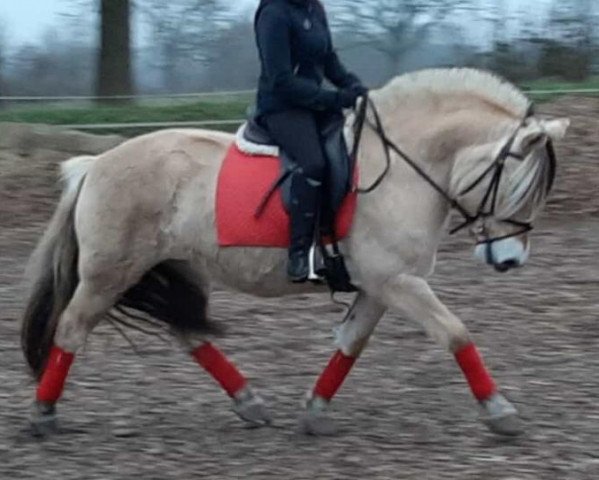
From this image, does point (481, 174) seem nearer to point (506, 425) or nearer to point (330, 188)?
point (330, 188)

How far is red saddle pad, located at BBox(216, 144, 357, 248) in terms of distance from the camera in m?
6.11

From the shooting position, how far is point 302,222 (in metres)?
6.01

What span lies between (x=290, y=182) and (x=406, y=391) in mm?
1501

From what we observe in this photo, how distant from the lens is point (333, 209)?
603 centimetres

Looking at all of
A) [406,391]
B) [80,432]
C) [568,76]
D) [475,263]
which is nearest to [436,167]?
[406,391]

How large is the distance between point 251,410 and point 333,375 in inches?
16.3

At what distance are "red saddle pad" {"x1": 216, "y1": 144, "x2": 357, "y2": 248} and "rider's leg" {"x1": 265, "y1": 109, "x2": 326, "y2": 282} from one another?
0.09 metres

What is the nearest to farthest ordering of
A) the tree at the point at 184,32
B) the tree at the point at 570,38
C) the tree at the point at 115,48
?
the tree at the point at 115,48 → the tree at the point at 570,38 → the tree at the point at 184,32

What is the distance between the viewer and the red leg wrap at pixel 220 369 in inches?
257

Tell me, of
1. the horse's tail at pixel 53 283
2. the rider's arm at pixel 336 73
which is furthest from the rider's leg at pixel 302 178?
the horse's tail at pixel 53 283

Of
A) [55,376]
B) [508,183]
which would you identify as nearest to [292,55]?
[508,183]

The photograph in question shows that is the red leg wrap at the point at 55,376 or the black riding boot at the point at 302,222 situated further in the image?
the red leg wrap at the point at 55,376

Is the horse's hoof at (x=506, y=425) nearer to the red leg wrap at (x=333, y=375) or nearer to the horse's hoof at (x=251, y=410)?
the red leg wrap at (x=333, y=375)

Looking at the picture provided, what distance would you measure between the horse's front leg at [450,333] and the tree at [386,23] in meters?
12.8
